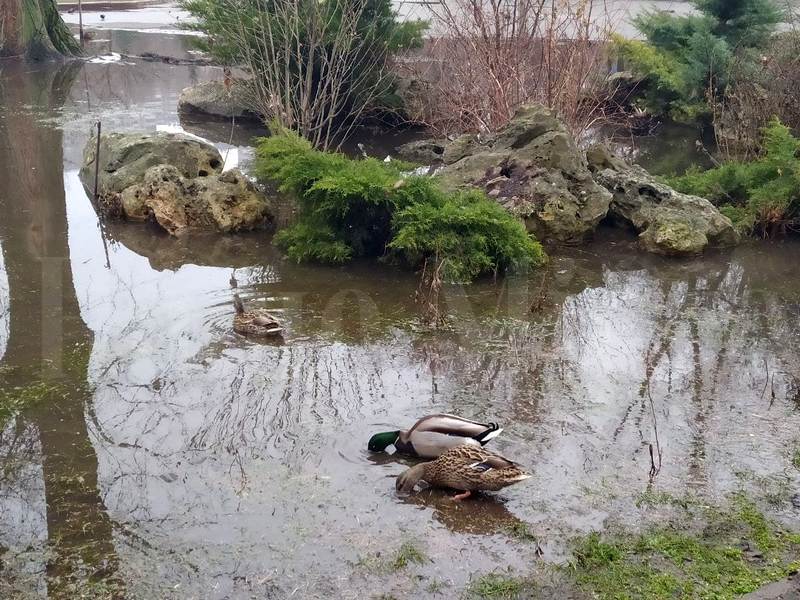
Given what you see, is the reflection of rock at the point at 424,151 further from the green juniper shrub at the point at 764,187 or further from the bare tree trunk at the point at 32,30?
the bare tree trunk at the point at 32,30

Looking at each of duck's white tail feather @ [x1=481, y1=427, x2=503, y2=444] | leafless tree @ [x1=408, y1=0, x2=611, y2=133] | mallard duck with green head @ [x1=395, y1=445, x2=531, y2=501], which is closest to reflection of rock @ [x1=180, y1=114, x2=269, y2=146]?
leafless tree @ [x1=408, y1=0, x2=611, y2=133]

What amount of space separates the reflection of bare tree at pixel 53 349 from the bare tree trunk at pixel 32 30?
1110 cm

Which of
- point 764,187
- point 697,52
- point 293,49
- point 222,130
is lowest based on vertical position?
point 222,130

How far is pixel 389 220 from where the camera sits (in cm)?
1055

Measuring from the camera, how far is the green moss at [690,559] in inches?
189

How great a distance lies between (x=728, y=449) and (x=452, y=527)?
7.19ft

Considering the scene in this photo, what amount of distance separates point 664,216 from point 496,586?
7588mm

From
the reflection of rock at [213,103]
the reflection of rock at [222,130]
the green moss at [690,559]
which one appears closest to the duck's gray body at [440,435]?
the green moss at [690,559]

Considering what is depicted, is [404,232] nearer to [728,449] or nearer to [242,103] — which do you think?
[728,449]

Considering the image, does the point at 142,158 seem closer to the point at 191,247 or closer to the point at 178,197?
the point at 178,197

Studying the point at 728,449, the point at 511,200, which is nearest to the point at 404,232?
the point at 511,200

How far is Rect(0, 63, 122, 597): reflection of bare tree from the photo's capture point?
5.09m

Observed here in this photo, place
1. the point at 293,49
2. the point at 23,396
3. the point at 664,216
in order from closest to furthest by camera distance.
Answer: the point at 23,396
the point at 664,216
the point at 293,49

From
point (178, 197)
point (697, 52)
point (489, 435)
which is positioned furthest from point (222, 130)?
point (489, 435)
